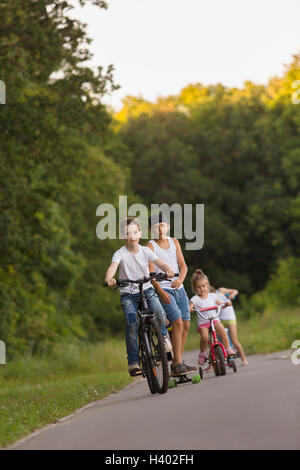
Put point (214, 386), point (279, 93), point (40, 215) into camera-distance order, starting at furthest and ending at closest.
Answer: point (279, 93) → point (40, 215) → point (214, 386)

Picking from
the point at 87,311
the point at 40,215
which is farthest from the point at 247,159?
the point at 40,215

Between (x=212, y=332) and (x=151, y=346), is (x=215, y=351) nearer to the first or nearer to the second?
(x=212, y=332)

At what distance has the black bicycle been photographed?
10375 millimetres

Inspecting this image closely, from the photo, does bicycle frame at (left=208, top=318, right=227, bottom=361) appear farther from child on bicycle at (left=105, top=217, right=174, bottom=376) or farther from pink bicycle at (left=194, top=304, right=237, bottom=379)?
child on bicycle at (left=105, top=217, right=174, bottom=376)

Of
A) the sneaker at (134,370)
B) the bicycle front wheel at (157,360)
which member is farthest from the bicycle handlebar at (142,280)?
the sneaker at (134,370)

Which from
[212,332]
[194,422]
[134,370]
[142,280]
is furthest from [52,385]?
[194,422]

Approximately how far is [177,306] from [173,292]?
0.71ft

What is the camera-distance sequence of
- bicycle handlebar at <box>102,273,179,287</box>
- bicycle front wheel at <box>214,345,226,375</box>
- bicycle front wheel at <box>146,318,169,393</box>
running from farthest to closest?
bicycle front wheel at <box>214,345,226,375</box>
bicycle handlebar at <box>102,273,179,287</box>
bicycle front wheel at <box>146,318,169,393</box>

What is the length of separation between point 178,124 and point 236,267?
401 inches

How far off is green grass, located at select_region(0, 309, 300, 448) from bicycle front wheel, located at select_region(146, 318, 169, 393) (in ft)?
3.25

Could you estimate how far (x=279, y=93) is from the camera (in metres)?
58.4

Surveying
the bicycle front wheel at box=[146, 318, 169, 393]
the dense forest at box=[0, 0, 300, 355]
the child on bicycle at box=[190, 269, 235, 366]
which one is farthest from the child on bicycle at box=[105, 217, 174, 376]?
the dense forest at box=[0, 0, 300, 355]

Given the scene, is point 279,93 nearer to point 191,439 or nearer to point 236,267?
point 236,267

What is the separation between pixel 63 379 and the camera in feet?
68.5
